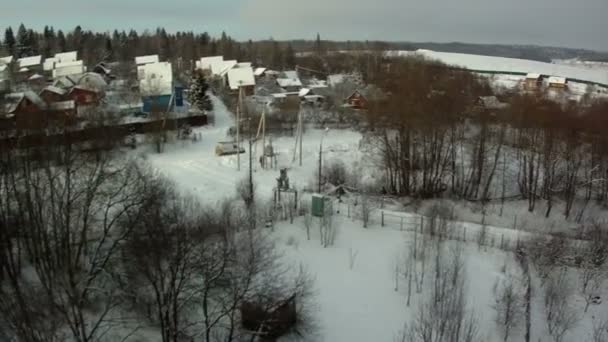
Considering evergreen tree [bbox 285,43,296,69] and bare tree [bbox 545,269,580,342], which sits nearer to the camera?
bare tree [bbox 545,269,580,342]

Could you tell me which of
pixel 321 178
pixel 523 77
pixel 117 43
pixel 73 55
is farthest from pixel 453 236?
pixel 117 43

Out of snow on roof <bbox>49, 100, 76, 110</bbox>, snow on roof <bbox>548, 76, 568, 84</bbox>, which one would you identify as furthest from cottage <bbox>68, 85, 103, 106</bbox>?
snow on roof <bbox>548, 76, 568, 84</bbox>

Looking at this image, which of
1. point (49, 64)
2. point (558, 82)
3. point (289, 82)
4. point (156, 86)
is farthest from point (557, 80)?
point (49, 64)

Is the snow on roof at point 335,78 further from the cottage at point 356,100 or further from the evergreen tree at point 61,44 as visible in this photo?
the evergreen tree at point 61,44

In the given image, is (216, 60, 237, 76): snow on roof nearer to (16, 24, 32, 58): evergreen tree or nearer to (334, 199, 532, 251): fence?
(16, 24, 32, 58): evergreen tree

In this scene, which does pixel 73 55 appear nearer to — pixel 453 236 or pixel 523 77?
pixel 453 236

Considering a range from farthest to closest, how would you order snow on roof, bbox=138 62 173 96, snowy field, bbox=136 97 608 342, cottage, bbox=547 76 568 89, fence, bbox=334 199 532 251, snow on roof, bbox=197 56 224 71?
cottage, bbox=547 76 568 89
snow on roof, bbox=197 56 224 71
snow on roof, bbox=138 62 173 96
fence, bbox=334 199 532 251
snowy field, bbox=136 97 608 342

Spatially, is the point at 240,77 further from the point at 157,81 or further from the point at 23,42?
the point at 23,42
